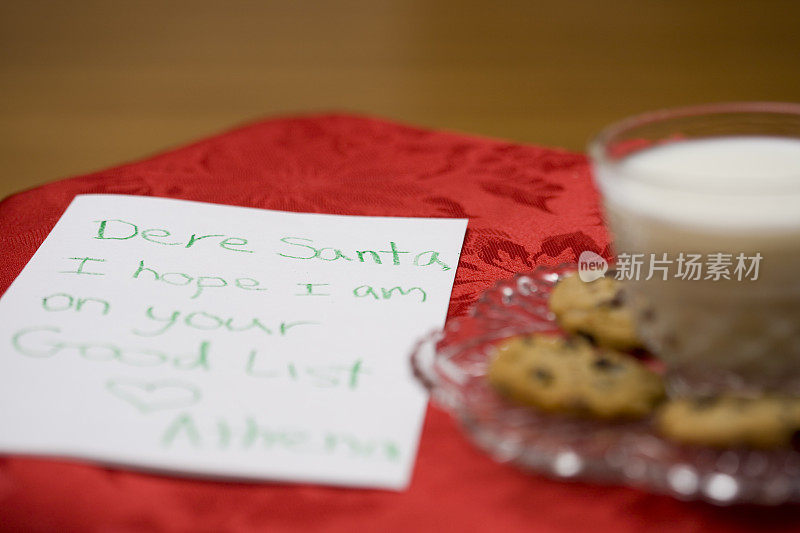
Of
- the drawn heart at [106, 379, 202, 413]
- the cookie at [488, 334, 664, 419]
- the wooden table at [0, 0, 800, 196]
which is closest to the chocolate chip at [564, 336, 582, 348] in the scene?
the cookie at [488, 334, 664, 419]

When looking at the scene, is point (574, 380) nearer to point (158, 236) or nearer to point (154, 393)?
point (154, 393)

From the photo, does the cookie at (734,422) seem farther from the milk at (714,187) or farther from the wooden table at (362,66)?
the wooden table at (362,66)

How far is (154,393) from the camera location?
370 millimetres

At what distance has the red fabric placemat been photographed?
0.32 metres

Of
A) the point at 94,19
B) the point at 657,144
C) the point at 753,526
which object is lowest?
the point at 753,526

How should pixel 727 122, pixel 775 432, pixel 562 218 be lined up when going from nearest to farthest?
pixel 775 432, pixel 727 122, pixel 562 218

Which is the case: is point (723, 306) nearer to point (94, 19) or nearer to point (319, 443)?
point (319, 443)

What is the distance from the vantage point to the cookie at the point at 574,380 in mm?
322

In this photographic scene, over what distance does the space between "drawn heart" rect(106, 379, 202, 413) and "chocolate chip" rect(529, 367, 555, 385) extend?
13 centimetres

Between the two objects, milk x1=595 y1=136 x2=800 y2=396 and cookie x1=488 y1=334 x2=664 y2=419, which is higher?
milk x1=595 y1=136 x2=800 y2=396

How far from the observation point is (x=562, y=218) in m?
0.56

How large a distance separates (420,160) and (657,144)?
0.28 meters

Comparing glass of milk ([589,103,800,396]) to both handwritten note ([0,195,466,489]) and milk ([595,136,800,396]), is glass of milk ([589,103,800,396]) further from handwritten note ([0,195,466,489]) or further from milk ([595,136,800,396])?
handwritten note ([0,195,466,489])

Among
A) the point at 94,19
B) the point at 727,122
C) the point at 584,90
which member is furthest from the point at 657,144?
the point at 94,19
